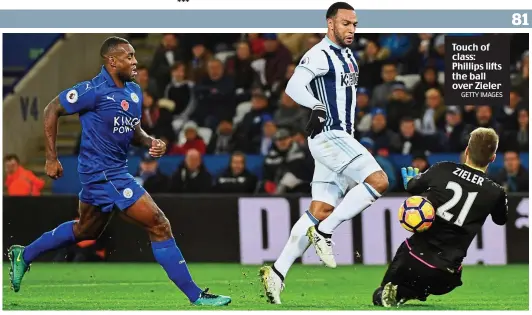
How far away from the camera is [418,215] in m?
9.36

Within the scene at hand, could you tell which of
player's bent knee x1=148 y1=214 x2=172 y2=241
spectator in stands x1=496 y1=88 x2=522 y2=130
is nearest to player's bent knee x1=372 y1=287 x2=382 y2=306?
player's bent knee x1=148 y1=214 x2=172 y2=241

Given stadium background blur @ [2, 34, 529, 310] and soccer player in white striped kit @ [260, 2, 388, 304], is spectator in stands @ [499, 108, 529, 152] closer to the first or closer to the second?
stadium background blur @ [2, 34, 529, 310]

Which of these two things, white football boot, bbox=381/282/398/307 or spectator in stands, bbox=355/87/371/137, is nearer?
white football boot, bbox=381/282/398/307

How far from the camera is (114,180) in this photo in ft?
31.8

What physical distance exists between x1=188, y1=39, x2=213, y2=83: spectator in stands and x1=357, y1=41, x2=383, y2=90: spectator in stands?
2.01 meters

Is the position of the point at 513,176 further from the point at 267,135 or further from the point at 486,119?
the point at 267,135

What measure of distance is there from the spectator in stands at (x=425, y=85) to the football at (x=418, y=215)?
6.64 meters

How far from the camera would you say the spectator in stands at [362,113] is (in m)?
15.7

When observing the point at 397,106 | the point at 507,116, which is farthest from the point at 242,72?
the point at 507,116

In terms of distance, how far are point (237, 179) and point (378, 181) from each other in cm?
552

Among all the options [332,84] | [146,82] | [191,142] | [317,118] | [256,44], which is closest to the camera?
[317,118]

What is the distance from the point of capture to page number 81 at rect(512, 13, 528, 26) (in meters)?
10.1

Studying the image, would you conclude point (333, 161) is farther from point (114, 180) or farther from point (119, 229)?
point (119, 229)

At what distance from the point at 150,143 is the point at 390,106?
21.4ft
